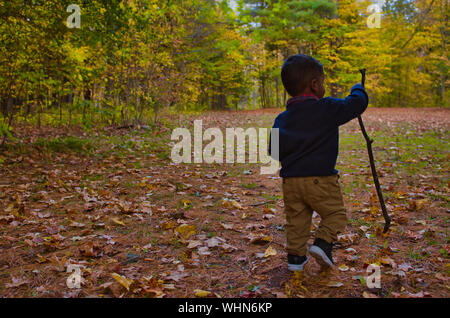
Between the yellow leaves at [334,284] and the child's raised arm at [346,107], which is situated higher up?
the child's raised arm at [346,107]

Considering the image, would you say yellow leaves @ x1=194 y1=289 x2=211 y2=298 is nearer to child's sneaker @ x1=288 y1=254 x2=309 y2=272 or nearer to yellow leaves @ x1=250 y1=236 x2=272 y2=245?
child's sneaker @ x1=288 y1=254 x2=309 y2=272

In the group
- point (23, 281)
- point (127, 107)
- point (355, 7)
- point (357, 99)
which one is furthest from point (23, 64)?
point (355, 7)

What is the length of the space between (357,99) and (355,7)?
22053 millimetres

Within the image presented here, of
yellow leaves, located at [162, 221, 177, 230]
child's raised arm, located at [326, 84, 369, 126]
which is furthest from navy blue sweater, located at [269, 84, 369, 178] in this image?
yellow leaves, located at [162, 221, 177, 230]

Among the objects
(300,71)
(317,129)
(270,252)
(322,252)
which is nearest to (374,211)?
(270,252)

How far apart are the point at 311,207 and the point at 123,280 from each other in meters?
1.47

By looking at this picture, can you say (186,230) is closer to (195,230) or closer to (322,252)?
(195,230)

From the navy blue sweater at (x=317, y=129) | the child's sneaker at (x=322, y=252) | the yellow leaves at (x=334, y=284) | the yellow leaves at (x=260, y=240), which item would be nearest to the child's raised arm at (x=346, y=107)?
the navy blue sweater at (x=317, y=129)

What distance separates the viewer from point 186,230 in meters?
3.42

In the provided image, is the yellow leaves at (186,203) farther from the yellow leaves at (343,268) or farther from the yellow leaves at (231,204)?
the yellow leaves at (343,268)

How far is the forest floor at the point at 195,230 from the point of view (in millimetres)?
2363

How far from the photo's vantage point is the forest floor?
7.75ft

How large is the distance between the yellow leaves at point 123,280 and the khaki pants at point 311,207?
1180 millimetres

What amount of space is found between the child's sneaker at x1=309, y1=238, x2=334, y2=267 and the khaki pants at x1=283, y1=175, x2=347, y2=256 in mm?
40
